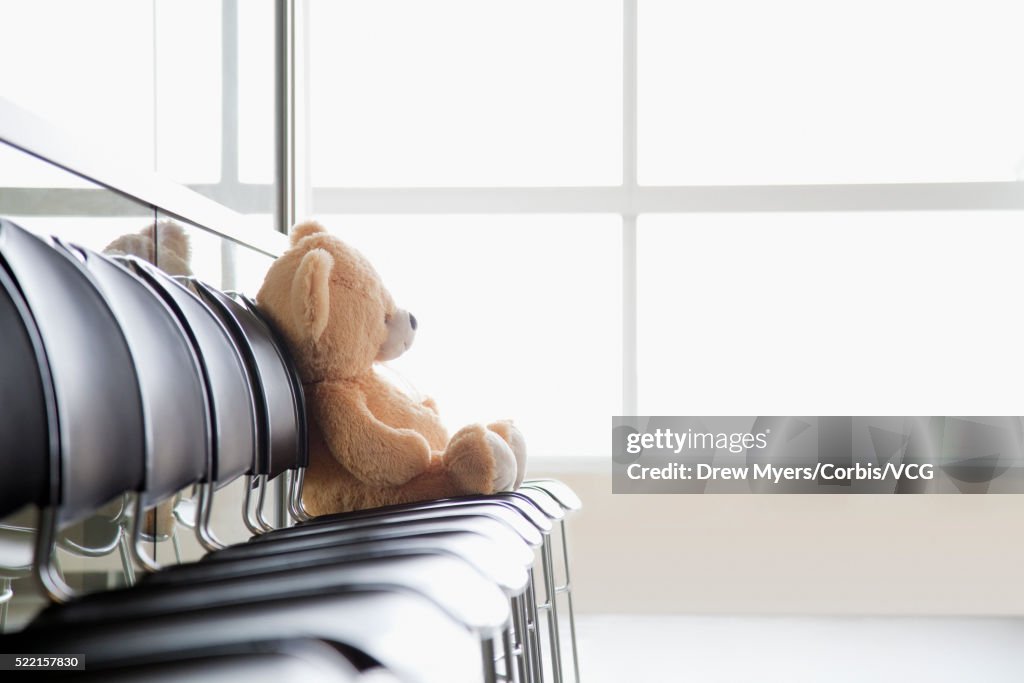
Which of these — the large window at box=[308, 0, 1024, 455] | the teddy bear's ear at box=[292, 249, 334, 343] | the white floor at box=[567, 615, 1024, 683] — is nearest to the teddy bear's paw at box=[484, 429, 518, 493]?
the teddy bear's ear at box=[292, 249, 334, 343]

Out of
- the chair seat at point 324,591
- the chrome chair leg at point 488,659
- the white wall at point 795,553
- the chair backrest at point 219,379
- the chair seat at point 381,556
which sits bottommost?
the white wall at point 795,553

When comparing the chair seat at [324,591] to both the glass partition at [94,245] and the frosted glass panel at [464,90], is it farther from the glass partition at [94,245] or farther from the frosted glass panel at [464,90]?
the frosted glass panel at [464,90]

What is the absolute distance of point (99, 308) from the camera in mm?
869

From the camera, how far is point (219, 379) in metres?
1.14

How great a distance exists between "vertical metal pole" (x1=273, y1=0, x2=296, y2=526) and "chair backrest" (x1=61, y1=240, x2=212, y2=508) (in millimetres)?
1605

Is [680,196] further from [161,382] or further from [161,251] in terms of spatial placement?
[161,382]

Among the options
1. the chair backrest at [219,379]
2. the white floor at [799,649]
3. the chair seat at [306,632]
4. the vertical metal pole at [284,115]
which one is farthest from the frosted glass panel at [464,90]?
the chair seat at [306,632]

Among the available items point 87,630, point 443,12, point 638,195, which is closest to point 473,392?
point 638,195

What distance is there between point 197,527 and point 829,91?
10.5 feet

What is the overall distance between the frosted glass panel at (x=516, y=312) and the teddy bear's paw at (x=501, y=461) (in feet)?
6.63

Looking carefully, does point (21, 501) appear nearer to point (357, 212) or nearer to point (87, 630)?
point (87, 630)

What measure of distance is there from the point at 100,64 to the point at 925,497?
3137mm

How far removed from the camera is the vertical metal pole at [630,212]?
3604mm

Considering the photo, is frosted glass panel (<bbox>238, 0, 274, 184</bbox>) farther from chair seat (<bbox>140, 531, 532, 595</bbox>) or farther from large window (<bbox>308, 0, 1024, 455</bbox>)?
chair seat (<bbox>140, 531, 532, 595</bbox>)
